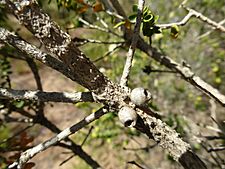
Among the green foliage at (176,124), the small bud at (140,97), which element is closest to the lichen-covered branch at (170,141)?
the small bud at (140,97)

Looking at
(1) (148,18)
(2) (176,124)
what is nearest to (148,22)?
(1) (148,18)

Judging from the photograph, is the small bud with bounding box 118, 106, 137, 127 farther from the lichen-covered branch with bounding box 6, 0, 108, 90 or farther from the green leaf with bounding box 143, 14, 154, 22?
the green leaf with bounding box 143, 14, 154, 22

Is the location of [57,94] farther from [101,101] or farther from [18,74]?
[18,74]

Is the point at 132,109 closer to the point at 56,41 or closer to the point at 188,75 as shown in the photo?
the point at 56,41

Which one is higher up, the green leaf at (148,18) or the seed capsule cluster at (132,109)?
the green leaf at (148,18)

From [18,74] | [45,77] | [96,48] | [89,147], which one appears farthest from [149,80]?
[18,74]

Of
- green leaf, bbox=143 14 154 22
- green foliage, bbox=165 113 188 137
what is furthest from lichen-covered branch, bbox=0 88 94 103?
green foliage, bbox=165 113 188 137

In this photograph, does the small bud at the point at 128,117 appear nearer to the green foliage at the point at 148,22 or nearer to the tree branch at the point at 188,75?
the green foliage at the point at 148,22

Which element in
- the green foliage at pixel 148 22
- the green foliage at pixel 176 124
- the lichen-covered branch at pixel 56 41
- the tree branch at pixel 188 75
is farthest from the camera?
the green foliage at pixel 176 124
